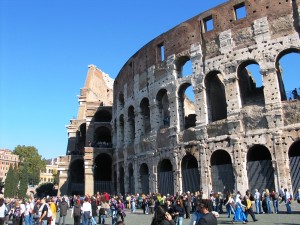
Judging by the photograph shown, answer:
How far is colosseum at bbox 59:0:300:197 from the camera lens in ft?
50.8

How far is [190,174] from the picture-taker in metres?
18.3

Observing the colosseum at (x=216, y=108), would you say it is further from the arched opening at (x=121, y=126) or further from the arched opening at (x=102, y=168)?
the arched opening at (x=102, y=168)

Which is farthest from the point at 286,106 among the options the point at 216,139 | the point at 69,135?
the point at 69,135

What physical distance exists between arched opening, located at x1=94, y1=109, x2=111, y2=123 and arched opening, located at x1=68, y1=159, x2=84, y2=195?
4.73 m

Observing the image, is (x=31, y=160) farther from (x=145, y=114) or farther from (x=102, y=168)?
(x=145, y=114)

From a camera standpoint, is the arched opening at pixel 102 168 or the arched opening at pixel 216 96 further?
the arched opening at pixel 102 168

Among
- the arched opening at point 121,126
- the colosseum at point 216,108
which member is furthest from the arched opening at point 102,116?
the colosseum at point 216,108

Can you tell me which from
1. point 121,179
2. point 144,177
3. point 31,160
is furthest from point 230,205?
point 31,160

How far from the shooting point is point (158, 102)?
21.3m

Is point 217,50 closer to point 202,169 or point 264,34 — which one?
point 264,34

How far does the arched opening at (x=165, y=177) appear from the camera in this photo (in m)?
19.3

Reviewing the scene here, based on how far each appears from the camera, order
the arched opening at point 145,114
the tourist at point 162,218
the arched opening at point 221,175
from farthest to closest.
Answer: the arched opening at point 145,114, the arched opening at point 221,175, the tourist at point 162,218

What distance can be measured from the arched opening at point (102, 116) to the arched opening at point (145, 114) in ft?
31.7

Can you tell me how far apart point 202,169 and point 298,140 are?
510 cm
